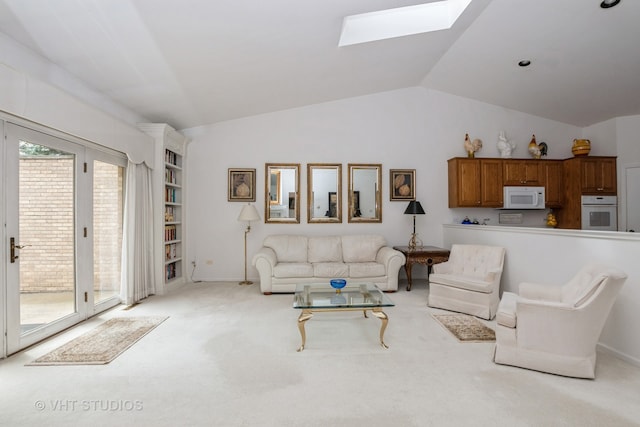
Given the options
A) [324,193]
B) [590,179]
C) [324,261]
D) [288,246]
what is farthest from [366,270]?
[590,179]

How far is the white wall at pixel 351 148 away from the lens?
5574 millimetres

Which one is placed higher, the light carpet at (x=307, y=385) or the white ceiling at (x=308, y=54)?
the white ceiling at (x=308, y=54)

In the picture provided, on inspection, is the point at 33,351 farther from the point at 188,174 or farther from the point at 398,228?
the point at 398,228

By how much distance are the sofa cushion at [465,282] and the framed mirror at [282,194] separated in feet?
8.70

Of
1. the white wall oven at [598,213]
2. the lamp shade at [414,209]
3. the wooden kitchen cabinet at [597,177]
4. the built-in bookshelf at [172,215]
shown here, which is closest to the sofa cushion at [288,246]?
the built-in bookshelf at [172,215]

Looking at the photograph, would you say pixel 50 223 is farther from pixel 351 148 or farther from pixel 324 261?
pixel 351 148

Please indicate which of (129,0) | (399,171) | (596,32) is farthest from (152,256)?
(596,32)

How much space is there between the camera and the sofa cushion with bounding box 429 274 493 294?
360 centimetres

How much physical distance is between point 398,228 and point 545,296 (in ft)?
9.78

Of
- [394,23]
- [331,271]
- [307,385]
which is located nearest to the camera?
[307,385]

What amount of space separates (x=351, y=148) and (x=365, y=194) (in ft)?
2.94

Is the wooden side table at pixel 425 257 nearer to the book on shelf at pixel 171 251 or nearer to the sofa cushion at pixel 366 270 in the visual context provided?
the sofa cushion at pixel 366 270

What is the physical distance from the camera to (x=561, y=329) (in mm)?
2330

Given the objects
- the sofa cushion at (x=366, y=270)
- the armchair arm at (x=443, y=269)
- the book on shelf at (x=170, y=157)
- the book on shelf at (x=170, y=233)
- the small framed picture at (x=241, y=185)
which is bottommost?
the sofa cushion at (x=366, y=270)
